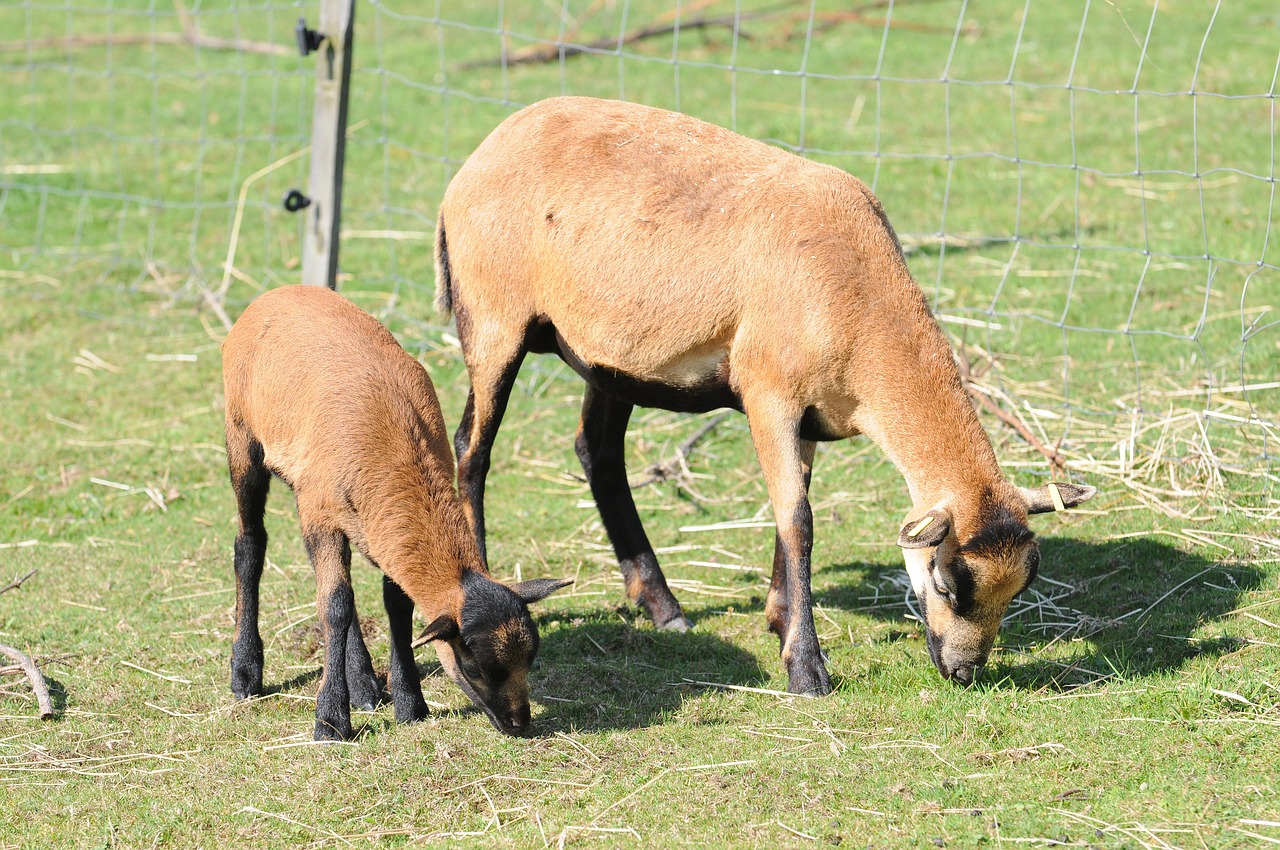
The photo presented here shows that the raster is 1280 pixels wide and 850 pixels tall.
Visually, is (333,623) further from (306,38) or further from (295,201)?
(306,38)

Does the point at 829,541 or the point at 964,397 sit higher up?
the point at 964,397

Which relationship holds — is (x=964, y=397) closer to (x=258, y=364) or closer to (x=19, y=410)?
(x=258, y=364)

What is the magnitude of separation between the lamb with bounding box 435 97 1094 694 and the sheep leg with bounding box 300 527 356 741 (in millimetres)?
1300

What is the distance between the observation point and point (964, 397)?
621 cm

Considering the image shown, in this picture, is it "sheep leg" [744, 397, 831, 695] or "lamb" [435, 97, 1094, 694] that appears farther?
"sheep leg" [744, 397, 831, 695]

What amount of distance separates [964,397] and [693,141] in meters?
1.85

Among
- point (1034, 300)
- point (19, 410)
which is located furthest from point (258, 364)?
point (1034, 300)

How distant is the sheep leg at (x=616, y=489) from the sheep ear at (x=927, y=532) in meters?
1.87

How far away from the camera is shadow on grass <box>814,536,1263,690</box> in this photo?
6.32 metres

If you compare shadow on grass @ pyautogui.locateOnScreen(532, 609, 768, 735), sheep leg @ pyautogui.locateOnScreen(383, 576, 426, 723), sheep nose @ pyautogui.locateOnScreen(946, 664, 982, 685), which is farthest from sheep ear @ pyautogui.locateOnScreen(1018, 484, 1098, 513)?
sheep leg @ pyautogui.locateOnScreen(383, 576, 426, 723)

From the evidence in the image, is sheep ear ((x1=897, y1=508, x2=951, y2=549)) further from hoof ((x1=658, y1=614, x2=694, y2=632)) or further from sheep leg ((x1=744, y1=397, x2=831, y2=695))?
hoof ((x1=658, y1=614, x2=694, y2=632))

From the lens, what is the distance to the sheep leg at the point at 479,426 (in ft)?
23.1

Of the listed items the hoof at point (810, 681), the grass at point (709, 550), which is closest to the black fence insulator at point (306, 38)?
the grass at point (709, 550)

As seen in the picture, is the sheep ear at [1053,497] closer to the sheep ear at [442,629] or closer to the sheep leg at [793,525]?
the sheep leg at [793,525]
